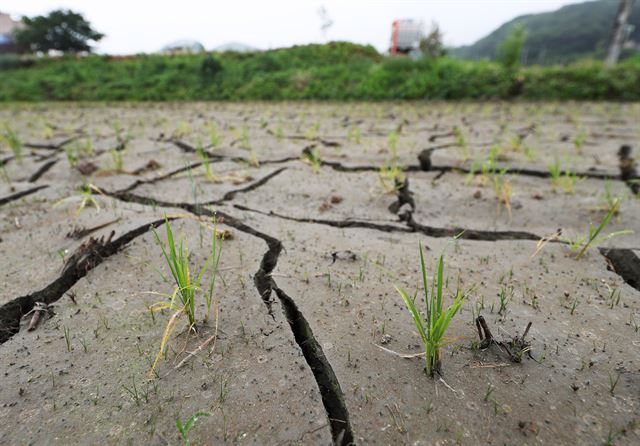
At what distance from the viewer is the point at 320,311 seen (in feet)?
3.49

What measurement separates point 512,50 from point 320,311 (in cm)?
804

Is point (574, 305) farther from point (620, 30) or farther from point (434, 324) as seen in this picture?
point (620, 30)

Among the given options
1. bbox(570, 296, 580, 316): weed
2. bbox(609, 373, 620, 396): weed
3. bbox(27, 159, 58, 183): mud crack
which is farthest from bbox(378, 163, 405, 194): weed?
bbox(27, 159, 58, 183): mud crack

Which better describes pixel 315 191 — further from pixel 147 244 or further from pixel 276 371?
pixel 276 371

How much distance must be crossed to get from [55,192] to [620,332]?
254 cm

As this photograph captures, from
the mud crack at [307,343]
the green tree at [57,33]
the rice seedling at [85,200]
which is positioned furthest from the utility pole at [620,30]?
the green tree at [57,33]

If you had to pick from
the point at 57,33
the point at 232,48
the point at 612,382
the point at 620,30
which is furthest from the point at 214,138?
the point at 57,33

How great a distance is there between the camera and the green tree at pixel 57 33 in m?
16.0

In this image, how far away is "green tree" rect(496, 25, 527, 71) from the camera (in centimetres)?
725

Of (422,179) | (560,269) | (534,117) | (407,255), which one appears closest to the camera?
(560,269)

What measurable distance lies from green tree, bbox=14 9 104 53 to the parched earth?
61.3ft

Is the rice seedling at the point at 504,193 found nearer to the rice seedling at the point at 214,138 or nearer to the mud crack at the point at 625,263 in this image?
the mud crack at the point at 625,263

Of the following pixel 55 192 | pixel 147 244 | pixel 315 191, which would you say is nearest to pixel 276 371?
pixel 147 244

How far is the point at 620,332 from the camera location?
0.94 meters
